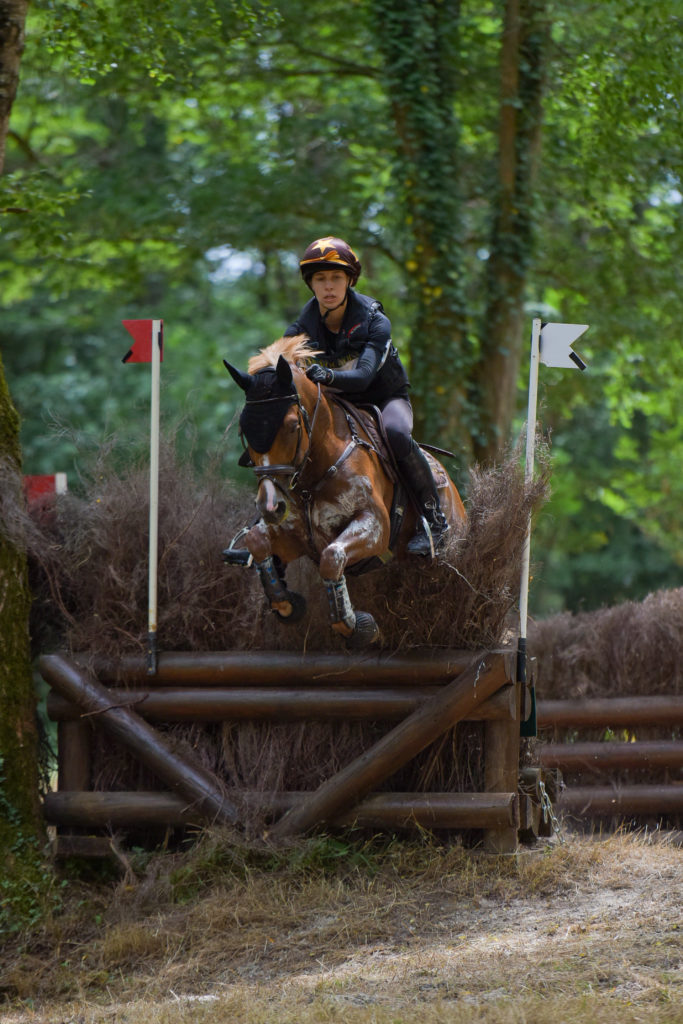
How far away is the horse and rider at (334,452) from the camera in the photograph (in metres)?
5.83

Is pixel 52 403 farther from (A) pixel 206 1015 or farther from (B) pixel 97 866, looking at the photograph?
(A) pixel 206 1015

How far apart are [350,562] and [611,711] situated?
3.64 meters

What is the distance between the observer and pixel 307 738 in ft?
23.7

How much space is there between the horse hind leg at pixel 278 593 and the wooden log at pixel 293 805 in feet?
4.37

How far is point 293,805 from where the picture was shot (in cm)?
696

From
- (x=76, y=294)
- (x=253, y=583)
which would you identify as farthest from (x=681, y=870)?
(x=76, y=294)

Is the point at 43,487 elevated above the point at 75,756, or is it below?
above

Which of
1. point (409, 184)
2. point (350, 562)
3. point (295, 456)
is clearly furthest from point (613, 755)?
point (409, 184)

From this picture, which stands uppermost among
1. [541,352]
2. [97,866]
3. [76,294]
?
[76,294]

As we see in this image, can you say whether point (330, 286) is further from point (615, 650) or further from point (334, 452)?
point (615, 650)

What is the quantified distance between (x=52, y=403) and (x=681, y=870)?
15.1m

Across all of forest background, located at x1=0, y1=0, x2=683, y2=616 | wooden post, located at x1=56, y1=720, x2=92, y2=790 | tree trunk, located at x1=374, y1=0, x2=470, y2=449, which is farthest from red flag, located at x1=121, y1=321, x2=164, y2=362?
tree trunk, located at x1=374, y1=0, x2=470, y2=449

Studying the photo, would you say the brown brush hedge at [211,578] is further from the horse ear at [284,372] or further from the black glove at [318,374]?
the horse ear at [284,372]

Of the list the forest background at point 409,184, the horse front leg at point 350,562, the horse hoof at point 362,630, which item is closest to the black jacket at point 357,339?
the horse front leg at point 350,562
